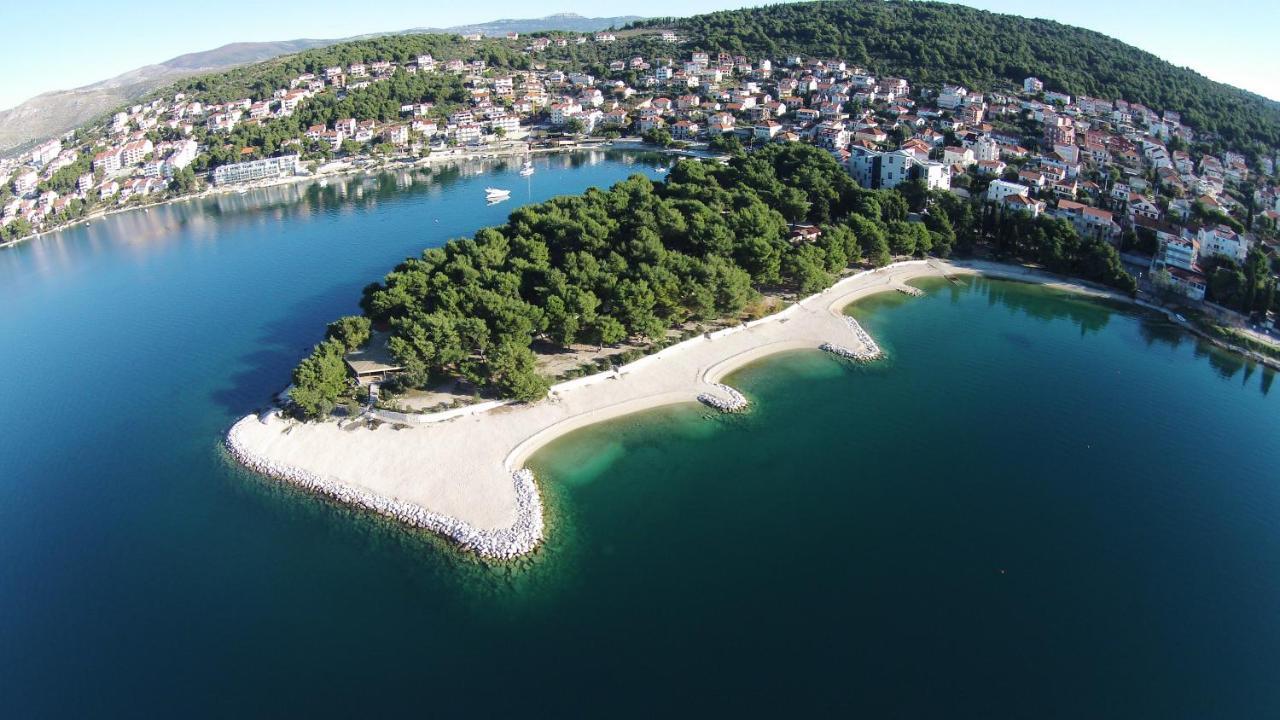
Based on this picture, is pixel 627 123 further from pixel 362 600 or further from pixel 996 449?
pixel 362 600

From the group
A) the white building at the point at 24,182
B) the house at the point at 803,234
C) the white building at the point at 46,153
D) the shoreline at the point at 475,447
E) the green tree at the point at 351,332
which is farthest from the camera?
the white building at the point at 46,153

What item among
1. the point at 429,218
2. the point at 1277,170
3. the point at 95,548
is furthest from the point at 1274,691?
the point at 1277,170

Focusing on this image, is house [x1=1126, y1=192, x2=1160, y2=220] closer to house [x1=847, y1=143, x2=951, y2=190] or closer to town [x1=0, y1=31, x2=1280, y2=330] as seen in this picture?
town [x1=0, y1=31, x2=1280, y2=330]

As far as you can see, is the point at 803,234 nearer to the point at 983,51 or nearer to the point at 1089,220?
the point at 1089,220

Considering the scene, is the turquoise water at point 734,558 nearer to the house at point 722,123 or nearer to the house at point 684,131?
the house at point 722,123

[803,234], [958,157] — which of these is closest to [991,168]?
[958,157]

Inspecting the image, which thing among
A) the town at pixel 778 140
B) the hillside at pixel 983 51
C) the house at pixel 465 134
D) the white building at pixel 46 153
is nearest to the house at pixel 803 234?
the town at pixel 778 140

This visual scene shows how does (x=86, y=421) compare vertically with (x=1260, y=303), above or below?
below
